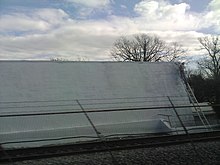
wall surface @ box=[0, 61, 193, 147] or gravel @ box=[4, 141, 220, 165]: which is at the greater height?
gravel @ box=[4, 141, 220, 165]

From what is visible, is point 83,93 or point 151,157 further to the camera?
point 83,93

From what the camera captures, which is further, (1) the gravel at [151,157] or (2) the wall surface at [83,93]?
(2) the wall surface at [83,93]

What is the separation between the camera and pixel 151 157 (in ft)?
36.2

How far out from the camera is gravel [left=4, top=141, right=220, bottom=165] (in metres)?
10.5

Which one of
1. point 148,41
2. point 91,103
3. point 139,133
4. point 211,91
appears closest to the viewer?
point 139,133

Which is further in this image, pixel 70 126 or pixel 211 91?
pixel 211 91

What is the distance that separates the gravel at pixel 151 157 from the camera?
10.5 meters

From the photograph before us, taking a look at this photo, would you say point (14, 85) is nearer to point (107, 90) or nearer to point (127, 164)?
point (107, 90)

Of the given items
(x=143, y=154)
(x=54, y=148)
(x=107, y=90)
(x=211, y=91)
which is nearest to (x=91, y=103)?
(x=107, y=90)

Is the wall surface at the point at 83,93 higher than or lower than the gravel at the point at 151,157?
lower

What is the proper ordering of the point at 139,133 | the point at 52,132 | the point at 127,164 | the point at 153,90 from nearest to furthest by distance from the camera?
the point at 127,164 → the point at 52,132 → the point at 139,133 → the point at 153,90

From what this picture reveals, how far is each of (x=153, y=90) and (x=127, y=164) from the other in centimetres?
1520

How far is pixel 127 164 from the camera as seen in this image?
1025 cm

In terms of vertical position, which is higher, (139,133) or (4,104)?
(4,104)
